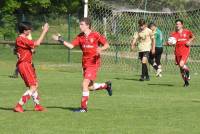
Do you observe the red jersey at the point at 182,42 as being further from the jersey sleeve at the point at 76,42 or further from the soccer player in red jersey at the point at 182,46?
the jersey sleeve at the point at 76,42

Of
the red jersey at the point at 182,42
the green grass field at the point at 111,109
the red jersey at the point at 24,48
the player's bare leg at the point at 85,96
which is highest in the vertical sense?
the red jersey at the point at 24,48

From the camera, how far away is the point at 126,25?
29250 millimetres

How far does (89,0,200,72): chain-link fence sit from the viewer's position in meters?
28.7

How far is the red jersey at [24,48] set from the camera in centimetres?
1290

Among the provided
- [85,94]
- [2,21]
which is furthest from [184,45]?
[2,21]

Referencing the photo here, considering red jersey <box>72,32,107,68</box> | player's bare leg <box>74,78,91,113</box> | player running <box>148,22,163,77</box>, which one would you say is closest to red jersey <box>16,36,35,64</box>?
red jersey <box>72,32,107,68</box>

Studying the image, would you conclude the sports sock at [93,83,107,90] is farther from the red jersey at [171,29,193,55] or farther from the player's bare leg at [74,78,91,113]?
the red jersey at [171,29,193,55]

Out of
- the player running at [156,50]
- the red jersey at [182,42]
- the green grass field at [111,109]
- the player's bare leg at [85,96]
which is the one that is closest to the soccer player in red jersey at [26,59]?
the green grass field at [111,109]

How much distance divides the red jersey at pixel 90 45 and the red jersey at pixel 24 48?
0.93m

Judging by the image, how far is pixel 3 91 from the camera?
57.6 ft

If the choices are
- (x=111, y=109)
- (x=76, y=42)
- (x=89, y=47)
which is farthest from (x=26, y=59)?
(x=111, y=109)

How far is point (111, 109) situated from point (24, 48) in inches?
81.4

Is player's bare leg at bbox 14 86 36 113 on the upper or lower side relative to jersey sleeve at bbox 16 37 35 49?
lower

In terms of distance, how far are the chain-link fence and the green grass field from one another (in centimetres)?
687
